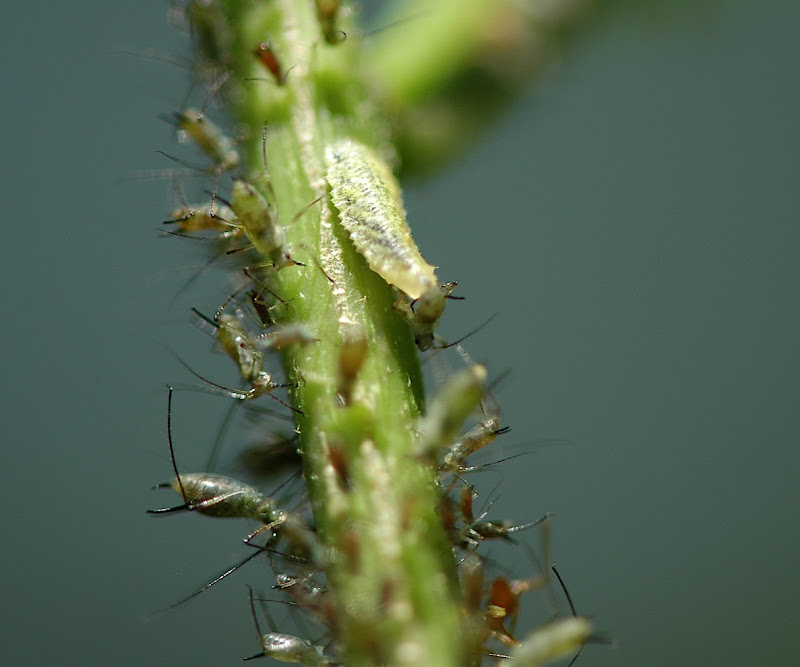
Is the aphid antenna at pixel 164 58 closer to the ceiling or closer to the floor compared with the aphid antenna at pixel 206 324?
closer to the ceiling

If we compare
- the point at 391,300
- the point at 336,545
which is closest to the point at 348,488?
the point at 336,545

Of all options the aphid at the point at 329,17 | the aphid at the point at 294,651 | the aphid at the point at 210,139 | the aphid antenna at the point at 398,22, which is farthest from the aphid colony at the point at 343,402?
the aphid antenna at the point at 398,22

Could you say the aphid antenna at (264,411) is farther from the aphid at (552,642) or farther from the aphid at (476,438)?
the aphid at (552,642)

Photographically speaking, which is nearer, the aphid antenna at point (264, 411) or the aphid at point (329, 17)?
the aphid antenna at point (264, 411)

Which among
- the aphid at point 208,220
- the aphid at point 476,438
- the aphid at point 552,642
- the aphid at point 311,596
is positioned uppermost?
the aphid at point 208,220

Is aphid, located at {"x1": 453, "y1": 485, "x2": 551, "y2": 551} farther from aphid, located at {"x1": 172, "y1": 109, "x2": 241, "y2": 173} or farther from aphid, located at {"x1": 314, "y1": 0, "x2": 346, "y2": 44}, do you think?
aphid, located at {"x1": 314, "y1": 0, "x2": 346, "y2": 44}

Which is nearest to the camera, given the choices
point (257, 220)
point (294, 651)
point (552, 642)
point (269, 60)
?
point (552, 642)

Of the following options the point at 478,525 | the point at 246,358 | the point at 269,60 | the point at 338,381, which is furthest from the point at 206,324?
the point at 478,525

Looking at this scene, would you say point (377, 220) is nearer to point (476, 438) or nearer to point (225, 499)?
point (476, 438)
